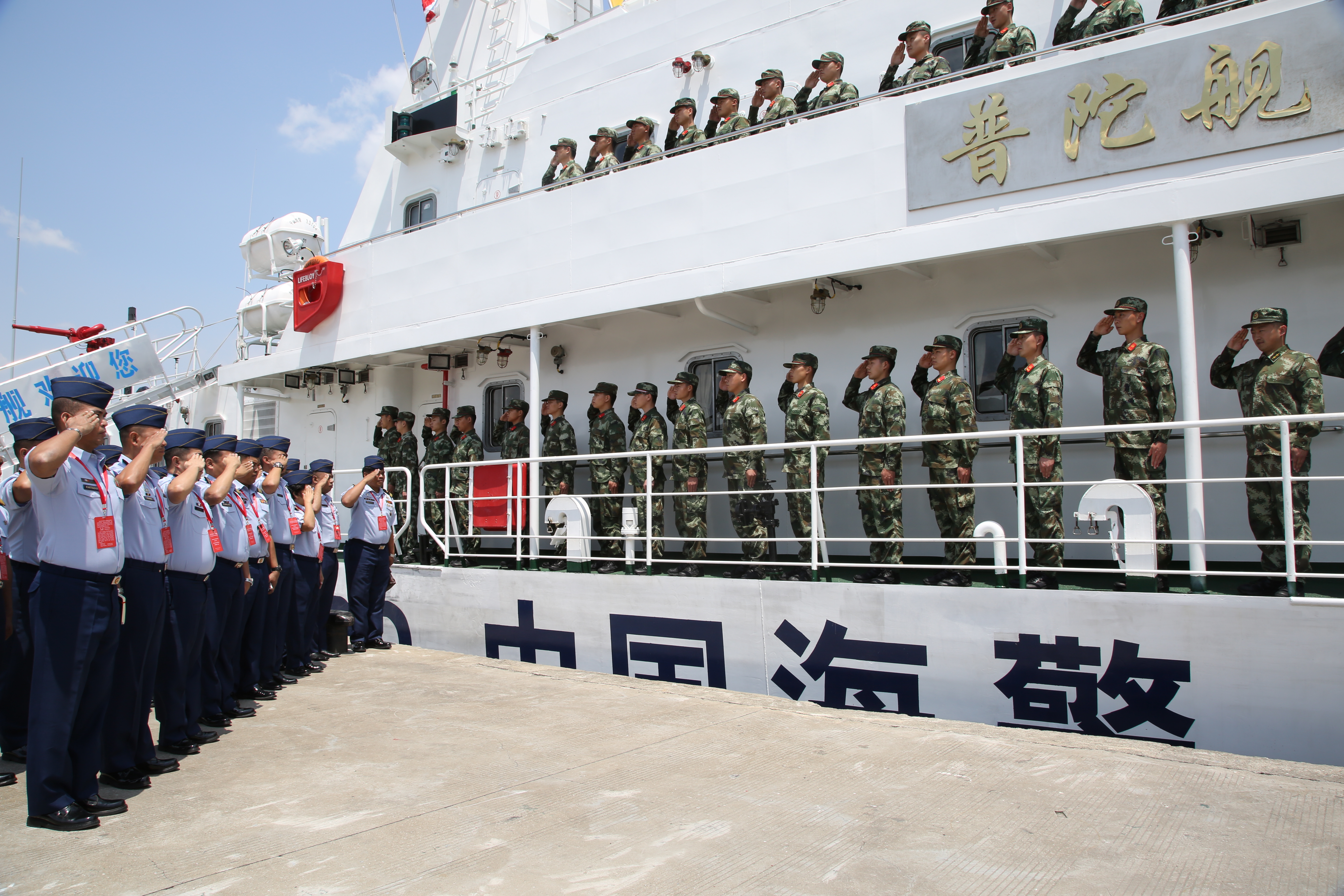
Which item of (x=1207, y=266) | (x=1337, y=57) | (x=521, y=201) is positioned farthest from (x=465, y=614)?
(x=1337, y=57)

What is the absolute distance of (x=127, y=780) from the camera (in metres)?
3.78

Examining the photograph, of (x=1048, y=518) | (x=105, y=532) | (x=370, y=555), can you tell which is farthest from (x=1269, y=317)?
(x=370, y=555)

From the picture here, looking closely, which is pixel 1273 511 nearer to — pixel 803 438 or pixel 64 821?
pixel 803 438

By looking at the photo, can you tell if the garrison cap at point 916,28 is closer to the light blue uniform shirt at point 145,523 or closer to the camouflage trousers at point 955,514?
the camouflage trousers at point 955,514

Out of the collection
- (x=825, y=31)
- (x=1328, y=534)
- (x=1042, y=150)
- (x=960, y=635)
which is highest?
(x=825, y=31)

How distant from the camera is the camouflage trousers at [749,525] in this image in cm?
623

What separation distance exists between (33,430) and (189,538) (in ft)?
2.59

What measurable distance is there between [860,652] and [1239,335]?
2.80m

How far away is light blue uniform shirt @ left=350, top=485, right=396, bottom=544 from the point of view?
718cm

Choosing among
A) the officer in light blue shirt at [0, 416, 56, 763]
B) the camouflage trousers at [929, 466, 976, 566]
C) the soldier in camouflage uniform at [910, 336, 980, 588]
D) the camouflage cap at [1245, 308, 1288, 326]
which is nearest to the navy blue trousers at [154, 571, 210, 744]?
the officer in light blue shirt at [0, 416, 56, 763]

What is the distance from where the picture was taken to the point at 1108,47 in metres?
5.32

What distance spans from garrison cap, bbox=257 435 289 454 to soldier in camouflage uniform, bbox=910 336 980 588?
13.7 feet

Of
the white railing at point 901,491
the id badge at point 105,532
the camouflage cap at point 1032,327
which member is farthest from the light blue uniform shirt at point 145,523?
the camouflage cap at point 1032,327

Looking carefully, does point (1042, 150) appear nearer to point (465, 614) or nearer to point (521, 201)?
point (521, 201)
